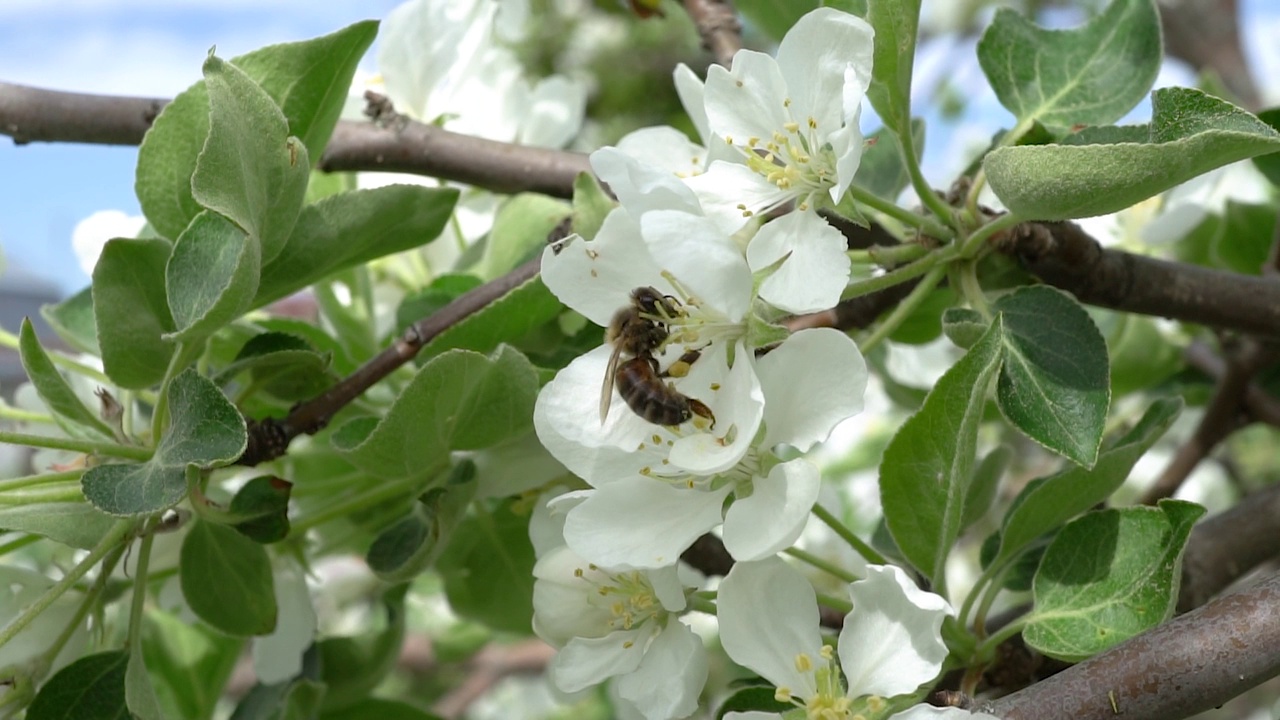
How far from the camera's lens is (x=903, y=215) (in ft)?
2.43

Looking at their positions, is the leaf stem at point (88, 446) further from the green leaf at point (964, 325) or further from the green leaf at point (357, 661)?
the green leaf at point (964, 325)

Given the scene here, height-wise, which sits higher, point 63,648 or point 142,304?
point 142,304

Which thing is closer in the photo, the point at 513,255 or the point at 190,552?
the point at 190,552

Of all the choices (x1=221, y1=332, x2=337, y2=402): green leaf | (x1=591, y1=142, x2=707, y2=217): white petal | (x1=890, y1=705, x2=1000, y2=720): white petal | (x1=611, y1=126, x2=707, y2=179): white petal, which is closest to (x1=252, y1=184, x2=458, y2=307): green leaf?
(x1=221, y1=332, x2=337, y2=402): green leaf

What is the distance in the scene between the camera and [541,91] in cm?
126

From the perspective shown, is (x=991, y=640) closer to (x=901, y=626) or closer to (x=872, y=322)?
(x=901, y=626)

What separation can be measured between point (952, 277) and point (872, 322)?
147mm

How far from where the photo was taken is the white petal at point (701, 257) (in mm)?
597

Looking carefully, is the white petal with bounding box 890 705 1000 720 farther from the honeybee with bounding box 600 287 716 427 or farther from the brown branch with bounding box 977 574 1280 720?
the honeybee with bounding box 600 287 716 427

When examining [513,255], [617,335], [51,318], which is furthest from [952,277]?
Answer: [51,318]

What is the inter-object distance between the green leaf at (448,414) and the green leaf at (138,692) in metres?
0.20

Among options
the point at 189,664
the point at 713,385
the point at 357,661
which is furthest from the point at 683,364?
the point at 189,664

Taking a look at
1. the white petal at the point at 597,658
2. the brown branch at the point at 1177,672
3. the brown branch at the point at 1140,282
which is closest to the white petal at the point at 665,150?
the brown branch at the point at 1140,282

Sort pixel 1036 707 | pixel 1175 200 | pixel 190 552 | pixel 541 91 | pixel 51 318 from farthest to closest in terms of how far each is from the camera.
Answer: pixel 541 91, pixel 1175 200, pixel 51 318, pixel 190 552, pixel 1036 707
